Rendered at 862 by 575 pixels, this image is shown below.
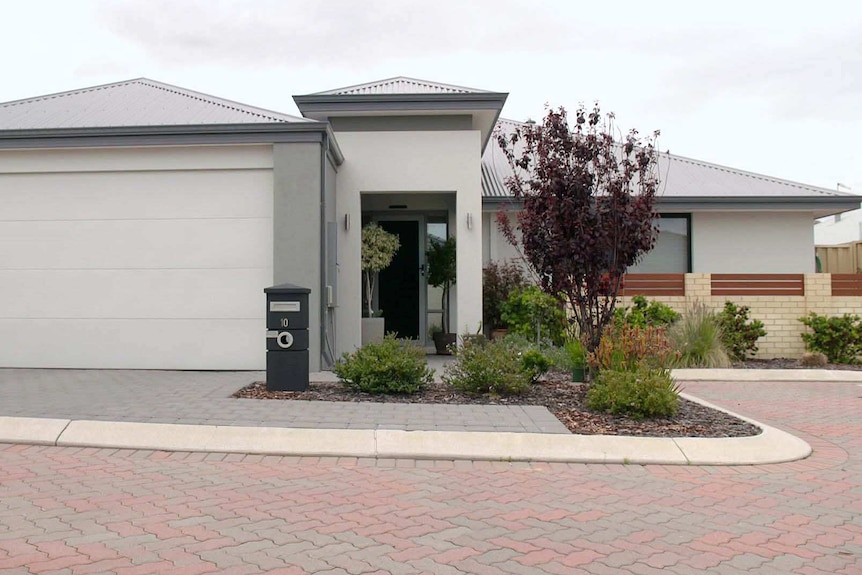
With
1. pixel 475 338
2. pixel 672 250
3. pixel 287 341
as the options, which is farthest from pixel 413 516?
pixel 672 250

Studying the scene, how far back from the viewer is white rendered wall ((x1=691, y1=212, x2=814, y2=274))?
1909cm

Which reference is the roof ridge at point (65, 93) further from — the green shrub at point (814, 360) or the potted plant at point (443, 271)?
the green shrub at point (814, 360)

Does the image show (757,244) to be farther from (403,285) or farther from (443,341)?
(403,285)

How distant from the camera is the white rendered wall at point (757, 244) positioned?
19094mm

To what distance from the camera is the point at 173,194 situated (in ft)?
42.7

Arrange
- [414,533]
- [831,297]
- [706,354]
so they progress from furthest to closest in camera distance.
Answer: [831,297] → [706,354] → [414,533]

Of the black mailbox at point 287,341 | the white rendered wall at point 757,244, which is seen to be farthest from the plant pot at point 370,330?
the white rendered wall at point 757,244

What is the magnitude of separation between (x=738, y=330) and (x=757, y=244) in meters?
4.35

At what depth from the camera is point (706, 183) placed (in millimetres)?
19469

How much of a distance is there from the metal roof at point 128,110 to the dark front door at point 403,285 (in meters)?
5.26

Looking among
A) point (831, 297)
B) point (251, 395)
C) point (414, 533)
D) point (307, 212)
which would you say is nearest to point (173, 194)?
point (307, 212)

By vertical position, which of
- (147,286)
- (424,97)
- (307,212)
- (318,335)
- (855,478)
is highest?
(424,97)

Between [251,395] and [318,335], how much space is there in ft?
9.03

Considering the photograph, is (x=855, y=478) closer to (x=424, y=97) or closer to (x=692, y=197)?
(x=424, y=97)
